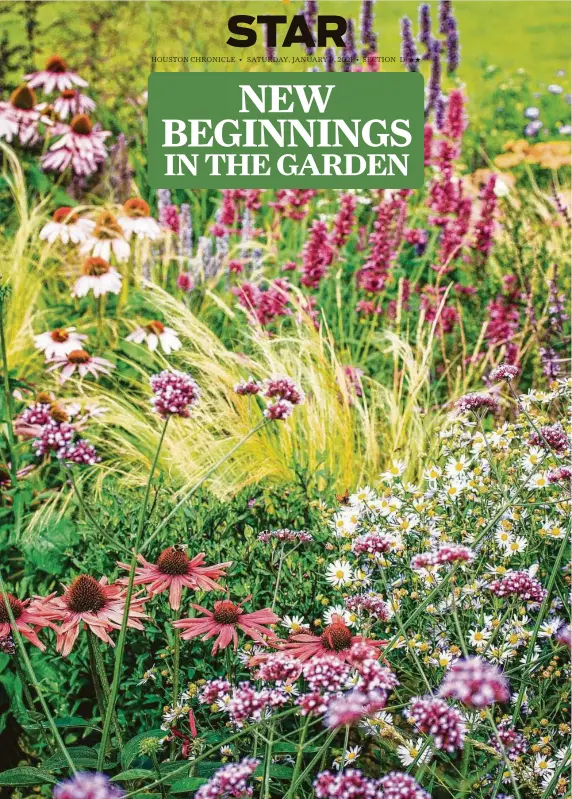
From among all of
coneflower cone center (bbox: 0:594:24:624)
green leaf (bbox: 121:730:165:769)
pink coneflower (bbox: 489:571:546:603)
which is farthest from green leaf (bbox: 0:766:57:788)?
pink coneflower (bbox: 489:571:546:603)

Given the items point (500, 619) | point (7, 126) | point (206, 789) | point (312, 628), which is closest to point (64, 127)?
point (7, 126)

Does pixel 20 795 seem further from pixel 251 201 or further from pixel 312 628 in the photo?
pixel 251 201

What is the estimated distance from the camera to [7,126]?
167 inches

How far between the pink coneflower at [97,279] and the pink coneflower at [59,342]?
0.19m

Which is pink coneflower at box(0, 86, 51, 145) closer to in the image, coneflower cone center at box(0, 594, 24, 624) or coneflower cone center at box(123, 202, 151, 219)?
coneflower cone center at box(123, 202, 151, 219)

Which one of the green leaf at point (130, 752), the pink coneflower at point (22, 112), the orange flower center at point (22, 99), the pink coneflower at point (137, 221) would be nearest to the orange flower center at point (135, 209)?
the pink coneflower at point (137, 221)

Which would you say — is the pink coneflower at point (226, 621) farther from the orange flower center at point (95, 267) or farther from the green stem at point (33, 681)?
the orange flower center at point (95, 267)

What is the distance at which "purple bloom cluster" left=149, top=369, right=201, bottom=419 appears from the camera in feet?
5.66

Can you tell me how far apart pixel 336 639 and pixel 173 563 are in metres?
0.37

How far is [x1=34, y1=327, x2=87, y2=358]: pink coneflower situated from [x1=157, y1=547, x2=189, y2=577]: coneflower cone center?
177 centimetres

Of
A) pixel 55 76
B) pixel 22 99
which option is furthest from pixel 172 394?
pixel 55 76

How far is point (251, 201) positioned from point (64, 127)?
3.53 feet

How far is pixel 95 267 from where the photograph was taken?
370 cm

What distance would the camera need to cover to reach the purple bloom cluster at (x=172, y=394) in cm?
173
